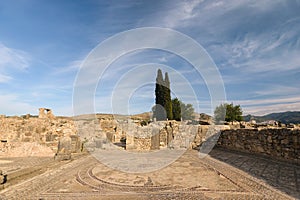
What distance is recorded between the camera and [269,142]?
27.0ft

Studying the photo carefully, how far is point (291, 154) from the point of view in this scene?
22.8ft

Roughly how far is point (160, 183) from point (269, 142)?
5.83 metres

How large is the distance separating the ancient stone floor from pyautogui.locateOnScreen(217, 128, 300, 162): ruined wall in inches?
24.0

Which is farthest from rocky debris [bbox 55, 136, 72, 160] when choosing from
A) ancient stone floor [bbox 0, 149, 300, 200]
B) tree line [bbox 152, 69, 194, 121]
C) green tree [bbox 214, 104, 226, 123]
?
green tree [bbox 214, 104, 226, 123]

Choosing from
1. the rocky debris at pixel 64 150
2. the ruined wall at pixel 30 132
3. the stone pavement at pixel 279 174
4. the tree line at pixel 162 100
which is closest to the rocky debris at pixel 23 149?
the ruined wall at pixel 30 132

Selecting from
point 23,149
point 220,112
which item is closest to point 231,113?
point 220,112

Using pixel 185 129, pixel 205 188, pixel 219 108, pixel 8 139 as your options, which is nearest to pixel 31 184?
pixel 205 188

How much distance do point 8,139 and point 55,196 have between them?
900cm

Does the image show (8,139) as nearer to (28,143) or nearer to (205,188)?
(28,143)

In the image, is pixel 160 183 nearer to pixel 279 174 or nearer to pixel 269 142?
pixel 279 174

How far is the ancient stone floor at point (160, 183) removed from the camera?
4.26 m

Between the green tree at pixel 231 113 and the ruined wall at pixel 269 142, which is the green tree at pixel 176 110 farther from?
the ruined wall at pixel 269 142

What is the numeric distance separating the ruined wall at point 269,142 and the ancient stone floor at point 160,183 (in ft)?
2.00

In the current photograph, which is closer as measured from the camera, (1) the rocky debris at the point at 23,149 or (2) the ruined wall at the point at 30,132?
(1) the rocky debris at the point at 23,149
